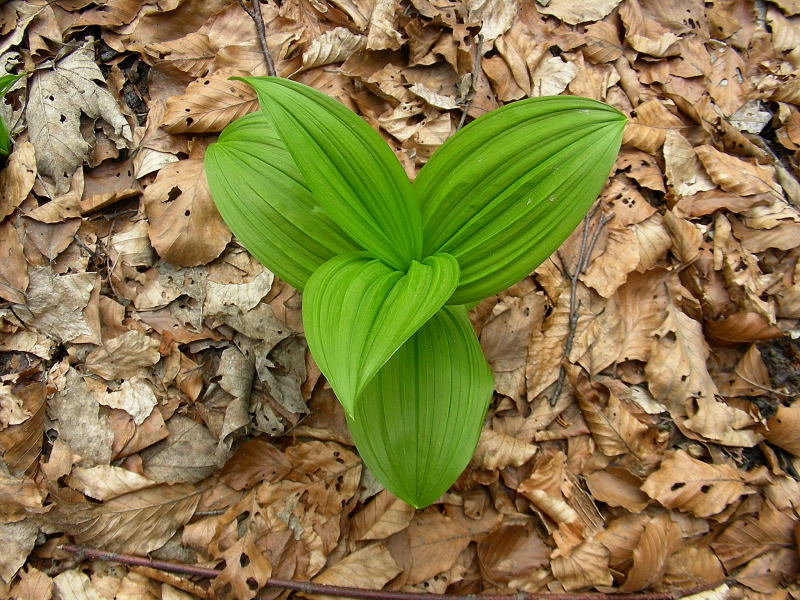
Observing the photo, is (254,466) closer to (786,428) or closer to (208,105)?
(208,105)

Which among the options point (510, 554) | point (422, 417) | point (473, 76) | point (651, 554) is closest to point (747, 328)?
point (651, 554)

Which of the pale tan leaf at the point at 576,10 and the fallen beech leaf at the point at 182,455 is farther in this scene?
the pale tan leaf at the point at 576,10

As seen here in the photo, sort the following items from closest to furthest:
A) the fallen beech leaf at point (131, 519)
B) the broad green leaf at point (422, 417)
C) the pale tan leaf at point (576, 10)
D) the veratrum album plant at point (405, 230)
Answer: the veratrum album plant at point (405, 230), the broad green leaf at point (422, 417), the fallen beech leaf at point (131, 519), the pale tan leaf at point (576, 10)

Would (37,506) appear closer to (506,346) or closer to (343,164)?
(343,164)

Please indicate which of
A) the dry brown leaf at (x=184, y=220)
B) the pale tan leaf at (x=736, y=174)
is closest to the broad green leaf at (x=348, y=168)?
the dry brown leaf at (x=184, y=220)

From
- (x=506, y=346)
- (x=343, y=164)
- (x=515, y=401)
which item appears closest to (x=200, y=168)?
(x=343, y=164)

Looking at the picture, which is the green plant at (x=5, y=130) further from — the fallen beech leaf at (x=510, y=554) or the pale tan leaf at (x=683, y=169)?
the pale tan leaf at (x=683, y=169)
